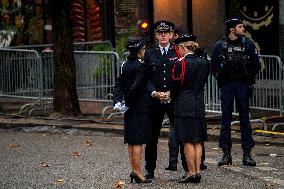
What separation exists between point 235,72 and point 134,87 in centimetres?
212

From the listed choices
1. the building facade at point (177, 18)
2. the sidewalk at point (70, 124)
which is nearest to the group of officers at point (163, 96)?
the sidewalk at point (70, 124)

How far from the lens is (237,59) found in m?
14.8

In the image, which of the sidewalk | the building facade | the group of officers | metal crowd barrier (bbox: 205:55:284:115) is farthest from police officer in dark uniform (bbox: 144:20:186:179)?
metal crowd barrier (bbox: 205:55:284:115)

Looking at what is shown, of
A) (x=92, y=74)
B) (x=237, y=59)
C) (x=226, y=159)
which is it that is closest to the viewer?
(x=237, y=59)

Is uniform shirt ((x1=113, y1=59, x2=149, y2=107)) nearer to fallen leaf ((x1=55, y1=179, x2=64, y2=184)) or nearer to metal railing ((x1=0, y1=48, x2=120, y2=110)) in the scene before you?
fallen leaf ((x1=55, y1=179, x2=64, y2=184))

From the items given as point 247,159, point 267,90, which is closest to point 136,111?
point 247,159

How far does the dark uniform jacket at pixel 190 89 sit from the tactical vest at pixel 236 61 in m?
1.68

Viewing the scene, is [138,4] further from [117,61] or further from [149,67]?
[149,67]

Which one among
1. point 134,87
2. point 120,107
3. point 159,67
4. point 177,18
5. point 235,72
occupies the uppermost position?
point 177,18

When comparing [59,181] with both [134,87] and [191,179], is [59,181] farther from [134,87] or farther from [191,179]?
[191,179]

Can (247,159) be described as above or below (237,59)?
below

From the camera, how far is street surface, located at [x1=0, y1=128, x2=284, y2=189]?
1323 cm

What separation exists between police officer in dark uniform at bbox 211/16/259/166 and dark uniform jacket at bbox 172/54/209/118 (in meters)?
1.71

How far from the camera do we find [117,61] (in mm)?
22016
